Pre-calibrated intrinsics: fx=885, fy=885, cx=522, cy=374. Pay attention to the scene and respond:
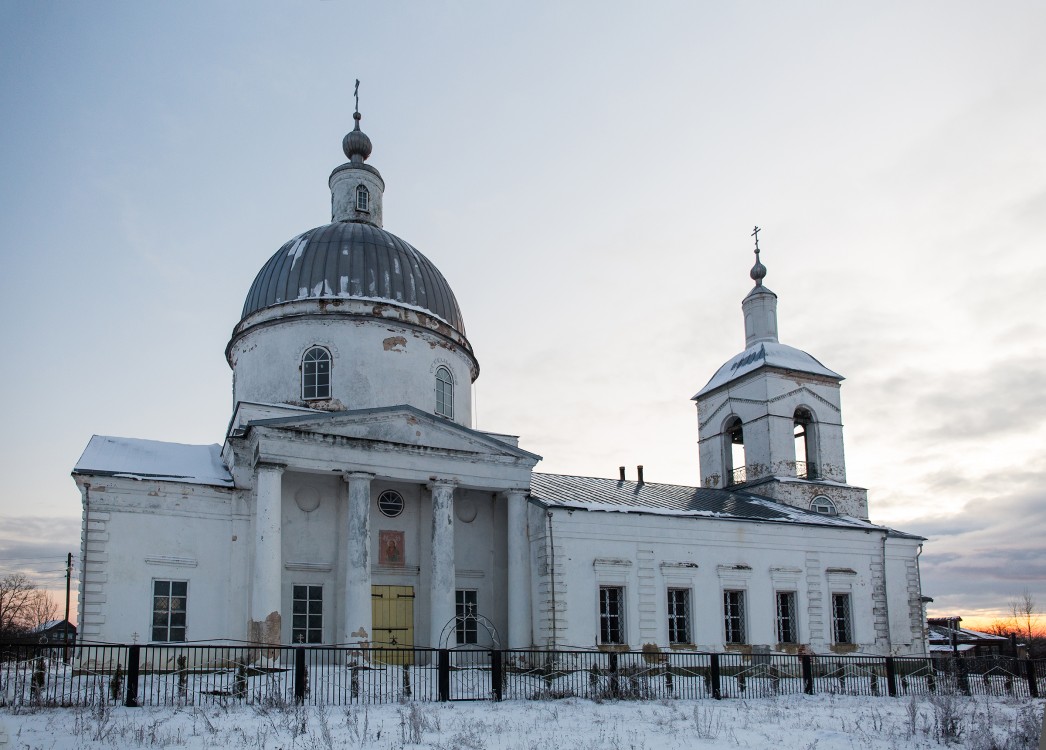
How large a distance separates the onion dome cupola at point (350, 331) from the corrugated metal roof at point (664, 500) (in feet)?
11.6

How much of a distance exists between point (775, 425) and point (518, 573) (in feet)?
41.3

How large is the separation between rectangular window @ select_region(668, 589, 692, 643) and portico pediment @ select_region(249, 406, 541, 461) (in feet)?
17.8

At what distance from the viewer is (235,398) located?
80.3 feet

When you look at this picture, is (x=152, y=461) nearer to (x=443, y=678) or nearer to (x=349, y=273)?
(x=349, y=273)

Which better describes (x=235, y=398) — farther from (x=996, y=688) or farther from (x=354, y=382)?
(x=996, y=688)

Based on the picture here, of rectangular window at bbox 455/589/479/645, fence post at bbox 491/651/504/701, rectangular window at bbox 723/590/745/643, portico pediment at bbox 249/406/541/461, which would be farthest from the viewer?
rectangular window at bbox 723/590/745/643

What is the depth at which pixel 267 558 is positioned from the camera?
18266 millimetres

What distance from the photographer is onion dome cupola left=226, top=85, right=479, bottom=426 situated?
2253cm

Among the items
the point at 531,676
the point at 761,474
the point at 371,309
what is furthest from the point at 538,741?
the point at 761,474

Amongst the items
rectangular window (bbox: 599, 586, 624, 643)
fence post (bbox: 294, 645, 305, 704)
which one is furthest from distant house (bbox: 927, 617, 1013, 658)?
fence post (bbox: 294, 645, 305, 704)

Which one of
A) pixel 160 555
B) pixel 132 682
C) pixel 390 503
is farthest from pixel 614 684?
pixel 160 555

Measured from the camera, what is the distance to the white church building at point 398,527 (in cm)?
1864

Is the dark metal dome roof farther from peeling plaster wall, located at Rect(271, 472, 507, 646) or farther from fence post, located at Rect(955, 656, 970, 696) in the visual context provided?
fence post, located at Rect(955, 656, 970, 696)

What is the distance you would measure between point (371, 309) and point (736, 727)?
48.2 feet
